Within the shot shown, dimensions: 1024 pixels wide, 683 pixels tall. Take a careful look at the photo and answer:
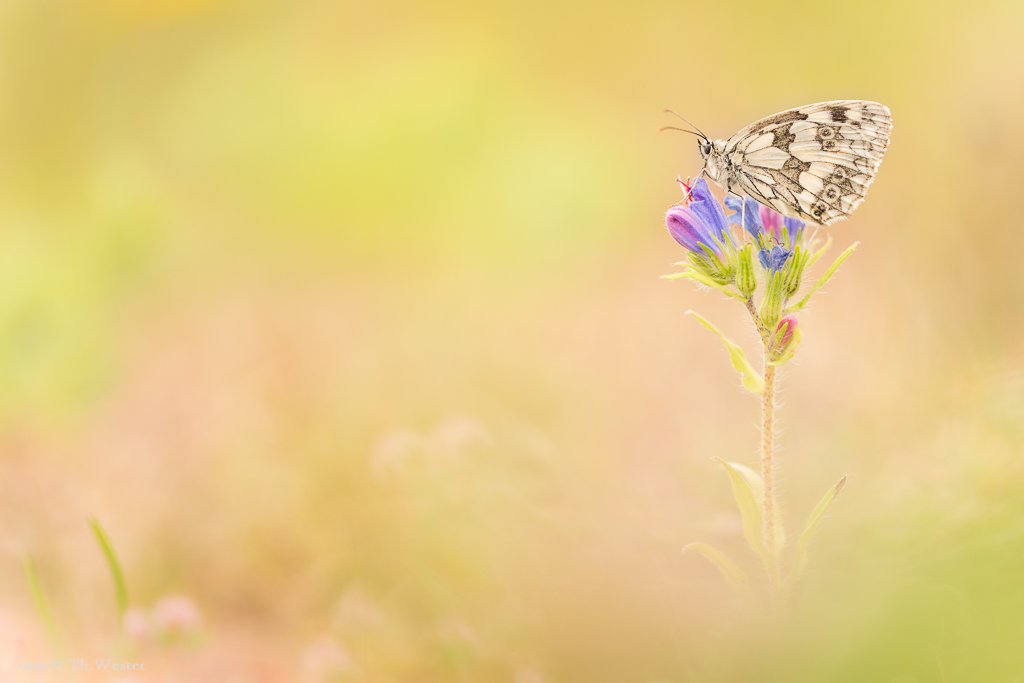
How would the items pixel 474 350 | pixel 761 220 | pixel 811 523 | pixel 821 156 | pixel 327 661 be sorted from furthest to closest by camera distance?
pixel 474 350, pixel 327 661, pixel 761 220, pixel 821 156, pixel 811 523

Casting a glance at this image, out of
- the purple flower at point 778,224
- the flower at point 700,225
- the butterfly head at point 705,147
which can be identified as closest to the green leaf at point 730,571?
the flower at point 700,225

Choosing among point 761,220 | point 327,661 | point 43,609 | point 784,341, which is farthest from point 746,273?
point 43,609

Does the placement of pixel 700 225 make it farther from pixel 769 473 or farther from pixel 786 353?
pixel 769 473

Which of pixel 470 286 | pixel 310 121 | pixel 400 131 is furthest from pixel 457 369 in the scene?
pixel 310 121

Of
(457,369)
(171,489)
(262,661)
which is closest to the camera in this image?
(262,661)

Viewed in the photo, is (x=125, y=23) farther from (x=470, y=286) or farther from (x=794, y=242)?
(x=794, y=242)

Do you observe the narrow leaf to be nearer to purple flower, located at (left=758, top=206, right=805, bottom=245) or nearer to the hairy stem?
the hairy stem

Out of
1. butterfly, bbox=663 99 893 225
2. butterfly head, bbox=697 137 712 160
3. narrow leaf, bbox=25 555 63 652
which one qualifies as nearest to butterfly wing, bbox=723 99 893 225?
butterfly, bbox=663 99 893 225
